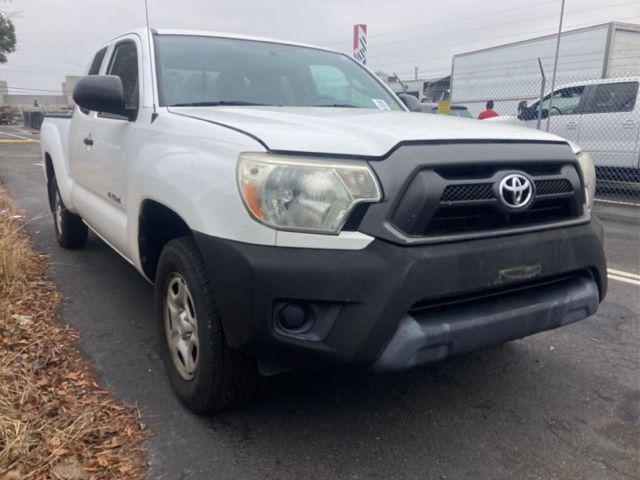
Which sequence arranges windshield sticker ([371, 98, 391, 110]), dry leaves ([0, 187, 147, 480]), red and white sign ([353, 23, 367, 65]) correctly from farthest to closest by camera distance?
red and white sign ([353, 23, 367, 65]) < windshield sticker ([371, 98, 391, 110]) < dry leaves ([0, 187, 147, 480])

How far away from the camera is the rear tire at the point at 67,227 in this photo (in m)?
5.25

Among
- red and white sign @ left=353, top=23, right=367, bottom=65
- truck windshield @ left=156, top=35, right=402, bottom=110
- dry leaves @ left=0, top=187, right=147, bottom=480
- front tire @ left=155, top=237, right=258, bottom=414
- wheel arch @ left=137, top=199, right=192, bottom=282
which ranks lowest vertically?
dry leaves @ left=0, top=187, right=147, bottom=480

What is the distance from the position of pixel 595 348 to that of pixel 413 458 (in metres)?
1.72

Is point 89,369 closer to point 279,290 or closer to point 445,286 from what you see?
point 279,290

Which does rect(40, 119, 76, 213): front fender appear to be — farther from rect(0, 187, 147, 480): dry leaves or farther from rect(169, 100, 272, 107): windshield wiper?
rect(169, 100, 272, 107): windshield wiper

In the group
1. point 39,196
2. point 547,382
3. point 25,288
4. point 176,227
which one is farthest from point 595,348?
point 39,196

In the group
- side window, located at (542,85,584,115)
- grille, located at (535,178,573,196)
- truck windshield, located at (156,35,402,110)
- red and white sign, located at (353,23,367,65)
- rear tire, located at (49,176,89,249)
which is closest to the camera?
grille, located at (535,178,573,196)

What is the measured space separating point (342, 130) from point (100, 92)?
1468 mm

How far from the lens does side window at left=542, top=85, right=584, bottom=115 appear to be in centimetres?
1027

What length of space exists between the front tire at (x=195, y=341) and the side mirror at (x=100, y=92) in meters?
0.98

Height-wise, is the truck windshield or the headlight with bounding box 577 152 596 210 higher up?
the truck windshield

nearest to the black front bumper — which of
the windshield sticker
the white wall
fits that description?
the windshield sticker

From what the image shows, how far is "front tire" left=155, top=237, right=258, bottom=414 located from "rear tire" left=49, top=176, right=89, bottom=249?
294cm

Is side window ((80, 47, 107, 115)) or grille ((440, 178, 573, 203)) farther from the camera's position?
side window ((80, 47, 107, 115))
